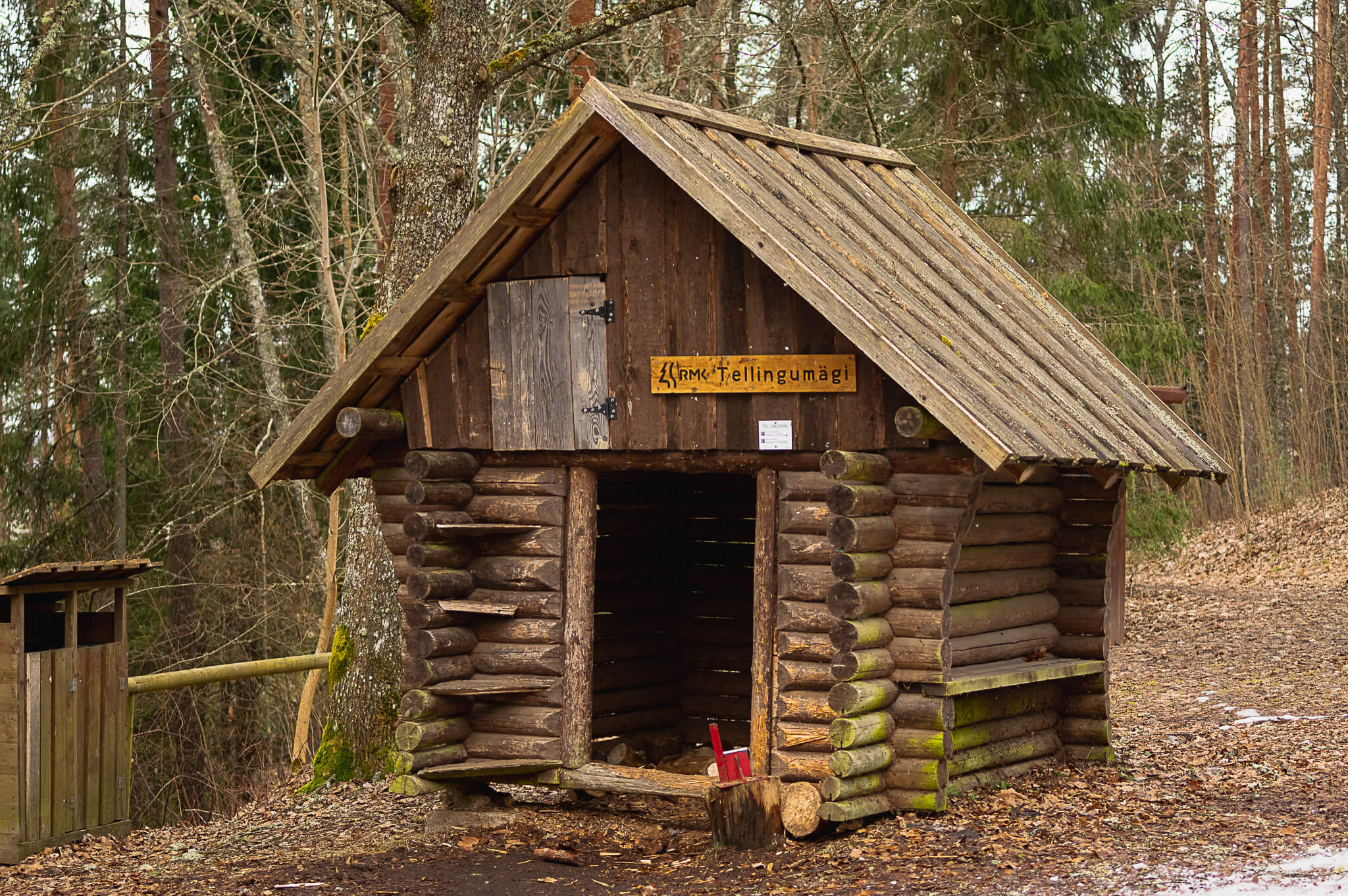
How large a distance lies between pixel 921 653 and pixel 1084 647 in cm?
231

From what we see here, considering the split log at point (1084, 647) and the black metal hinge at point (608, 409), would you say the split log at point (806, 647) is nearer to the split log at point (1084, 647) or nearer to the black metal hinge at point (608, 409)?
the black metal hinge at point (608, 409)

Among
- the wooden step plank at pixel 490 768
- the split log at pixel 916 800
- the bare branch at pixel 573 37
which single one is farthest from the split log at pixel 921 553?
the bare branch at pixel 573 37

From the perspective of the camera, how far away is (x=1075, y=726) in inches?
403

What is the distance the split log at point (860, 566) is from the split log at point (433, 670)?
2694 millimetres

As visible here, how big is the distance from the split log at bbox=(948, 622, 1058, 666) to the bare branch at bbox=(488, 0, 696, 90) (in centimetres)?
520

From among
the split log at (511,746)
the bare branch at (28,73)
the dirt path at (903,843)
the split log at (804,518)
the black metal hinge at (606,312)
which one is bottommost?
the dirt path at (903,843)

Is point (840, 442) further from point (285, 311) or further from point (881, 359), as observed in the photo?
point (285, 311)

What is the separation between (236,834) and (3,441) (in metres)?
11.8

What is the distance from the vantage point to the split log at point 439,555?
9.18 m

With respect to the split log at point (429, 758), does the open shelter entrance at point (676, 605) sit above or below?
above

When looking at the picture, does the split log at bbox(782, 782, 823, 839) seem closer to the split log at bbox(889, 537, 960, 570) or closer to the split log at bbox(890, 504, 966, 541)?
the split log at bbox(889, 537, 960, 570)

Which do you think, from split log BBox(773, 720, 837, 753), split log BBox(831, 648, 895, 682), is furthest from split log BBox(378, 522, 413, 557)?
split log BBox(831, 648, 895, 682)

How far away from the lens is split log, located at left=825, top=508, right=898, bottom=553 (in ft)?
26.0

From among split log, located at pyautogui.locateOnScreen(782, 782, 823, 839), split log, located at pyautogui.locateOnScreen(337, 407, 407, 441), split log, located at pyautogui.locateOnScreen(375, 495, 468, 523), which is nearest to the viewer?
split log, located at pyautogui.locateOnScreen(782, 782, 823, 839)
